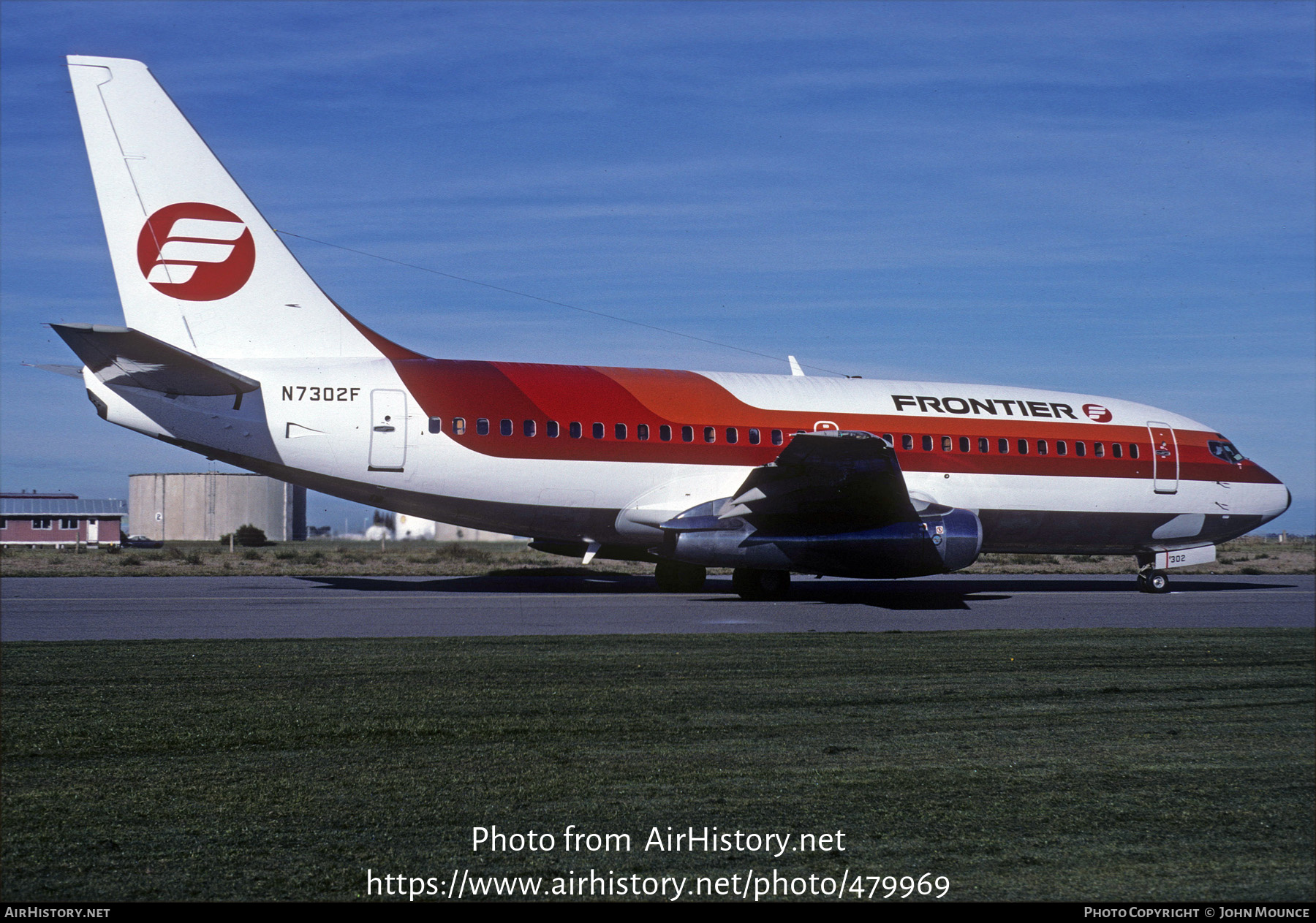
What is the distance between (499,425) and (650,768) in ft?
45.5

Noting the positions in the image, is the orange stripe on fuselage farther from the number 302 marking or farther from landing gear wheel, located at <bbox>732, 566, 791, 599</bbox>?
landing gear wheel, located at <bbox>732, 566, 791, 599</bbox>

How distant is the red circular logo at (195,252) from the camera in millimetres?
18375

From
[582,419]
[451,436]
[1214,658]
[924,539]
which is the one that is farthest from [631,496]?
[1214,658]

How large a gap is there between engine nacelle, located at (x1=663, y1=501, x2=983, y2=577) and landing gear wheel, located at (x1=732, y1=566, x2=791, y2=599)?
1.38 m

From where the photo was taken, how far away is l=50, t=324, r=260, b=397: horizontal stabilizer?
15.8m

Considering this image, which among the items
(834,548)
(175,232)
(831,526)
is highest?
(175,232)

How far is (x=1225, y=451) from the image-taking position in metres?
25.3

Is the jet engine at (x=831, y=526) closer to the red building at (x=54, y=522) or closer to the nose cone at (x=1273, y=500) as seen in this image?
the nose cone at (x=1273, y=500)

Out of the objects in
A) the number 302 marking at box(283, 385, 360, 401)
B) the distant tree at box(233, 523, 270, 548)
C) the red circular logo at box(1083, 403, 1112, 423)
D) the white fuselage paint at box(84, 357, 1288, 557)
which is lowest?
the distant tree at box(233, 523, 270, 548)

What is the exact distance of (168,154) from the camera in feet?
60.7

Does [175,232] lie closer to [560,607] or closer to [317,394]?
[317,394]

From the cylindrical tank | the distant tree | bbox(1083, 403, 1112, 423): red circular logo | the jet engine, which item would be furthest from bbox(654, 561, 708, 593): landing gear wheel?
the cylindrical tank

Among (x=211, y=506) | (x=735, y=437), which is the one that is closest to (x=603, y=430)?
(x=735, y=437)

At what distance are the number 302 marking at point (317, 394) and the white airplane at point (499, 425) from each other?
3cm
